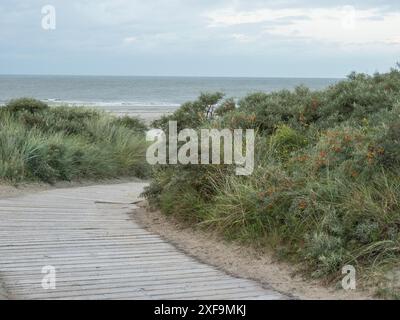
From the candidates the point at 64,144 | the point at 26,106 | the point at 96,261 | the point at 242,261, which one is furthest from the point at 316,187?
the point at 26,106

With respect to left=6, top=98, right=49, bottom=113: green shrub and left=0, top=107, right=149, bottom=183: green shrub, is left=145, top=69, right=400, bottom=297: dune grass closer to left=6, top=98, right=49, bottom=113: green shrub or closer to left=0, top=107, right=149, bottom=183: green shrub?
left=0, top=107, right=149, bottom=183: green shrub

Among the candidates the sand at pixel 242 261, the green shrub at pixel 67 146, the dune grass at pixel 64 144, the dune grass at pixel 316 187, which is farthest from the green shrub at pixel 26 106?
the sand at pixel 242 261

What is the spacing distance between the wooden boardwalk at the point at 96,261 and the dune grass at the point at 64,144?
10.2 ft

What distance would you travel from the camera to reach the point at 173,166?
10180 mm

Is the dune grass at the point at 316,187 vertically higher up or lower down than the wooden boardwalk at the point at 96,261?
higher up

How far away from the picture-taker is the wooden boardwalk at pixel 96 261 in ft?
20.0

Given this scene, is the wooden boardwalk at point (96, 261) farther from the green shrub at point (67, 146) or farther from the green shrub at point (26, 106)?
the green shrub at point (26, 106)

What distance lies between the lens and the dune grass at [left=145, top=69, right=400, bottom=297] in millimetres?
6719

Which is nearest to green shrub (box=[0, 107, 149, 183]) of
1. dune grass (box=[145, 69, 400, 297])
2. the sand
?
dune grass (box=[145, 69, 400, 297])

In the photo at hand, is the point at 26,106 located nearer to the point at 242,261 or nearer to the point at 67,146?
the point at 67,146

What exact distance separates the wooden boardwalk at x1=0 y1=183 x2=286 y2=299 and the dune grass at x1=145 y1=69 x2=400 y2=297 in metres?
0.79

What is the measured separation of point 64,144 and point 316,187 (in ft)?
28.0

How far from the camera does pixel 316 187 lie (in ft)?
25.3

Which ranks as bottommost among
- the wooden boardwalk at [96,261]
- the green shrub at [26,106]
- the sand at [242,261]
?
the sand at [242,261]
